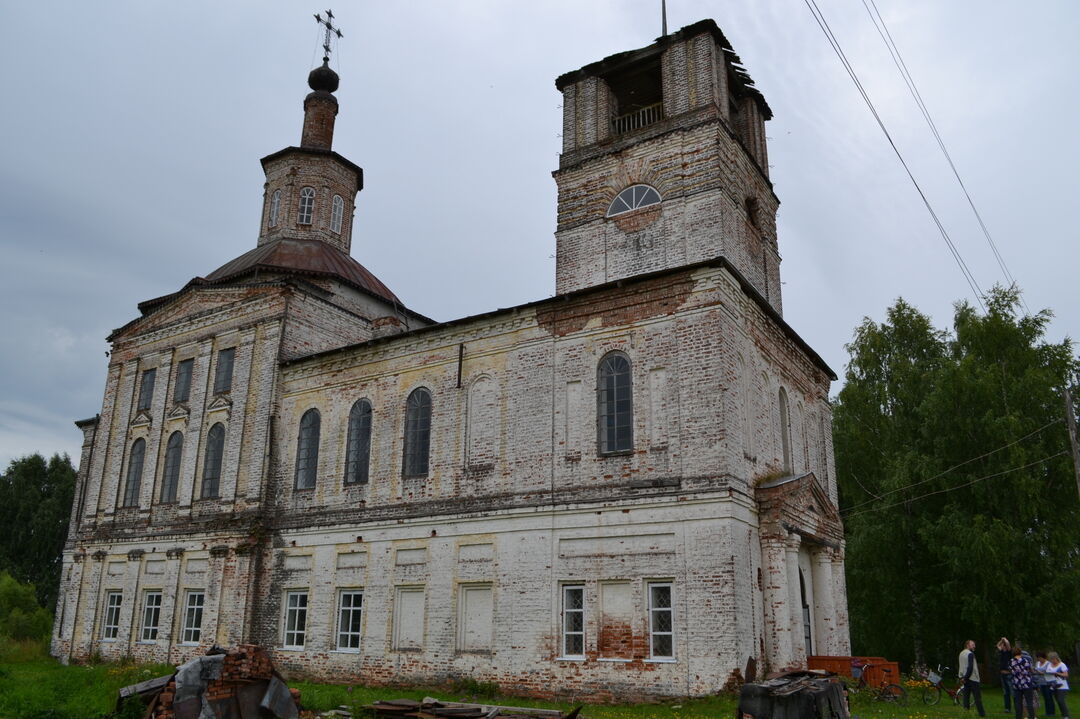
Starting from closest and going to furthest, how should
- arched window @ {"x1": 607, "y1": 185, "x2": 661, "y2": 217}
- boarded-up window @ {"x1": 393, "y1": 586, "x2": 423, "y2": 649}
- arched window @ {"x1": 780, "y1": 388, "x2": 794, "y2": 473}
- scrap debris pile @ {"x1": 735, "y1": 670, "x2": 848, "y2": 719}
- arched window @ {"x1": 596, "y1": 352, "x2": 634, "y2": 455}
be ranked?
scrap debris pile @ {"x1": 735, "y1": 670, "x2": 848, "y2": 719}
arched window @ {"x1": 596, "y1": 352, "x2": 634, "y2": 455}
boarded-up window @ {"x1": 393, "y1": 586, "x2": 423, "y2": 649}
arched window @ {"x1": 780, "y1": 388, "x2": 794, "y2": 473}
arched window @ {"x1": 607, "y1": 185, "x2": 661, "y2": 217}

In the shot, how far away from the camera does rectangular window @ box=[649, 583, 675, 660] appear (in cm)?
1412

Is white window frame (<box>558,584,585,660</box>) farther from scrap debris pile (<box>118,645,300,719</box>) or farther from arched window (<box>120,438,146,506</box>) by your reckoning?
arched window (<box>120,438,146,506</box>)

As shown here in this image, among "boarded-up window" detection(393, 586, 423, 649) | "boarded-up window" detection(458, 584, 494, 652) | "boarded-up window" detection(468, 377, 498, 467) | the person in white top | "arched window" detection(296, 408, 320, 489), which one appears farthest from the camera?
"arched window" detection(296, 408, 320, 489)

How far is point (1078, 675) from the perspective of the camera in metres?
33.7

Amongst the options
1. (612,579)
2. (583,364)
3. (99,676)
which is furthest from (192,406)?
(612,579)

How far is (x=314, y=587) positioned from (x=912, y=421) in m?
18.7

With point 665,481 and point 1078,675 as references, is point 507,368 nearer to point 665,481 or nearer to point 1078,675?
point 665,481

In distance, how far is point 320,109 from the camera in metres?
28.5

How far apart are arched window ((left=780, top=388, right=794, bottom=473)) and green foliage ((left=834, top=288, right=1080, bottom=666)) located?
7.20 m

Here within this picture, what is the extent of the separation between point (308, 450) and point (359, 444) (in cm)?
170

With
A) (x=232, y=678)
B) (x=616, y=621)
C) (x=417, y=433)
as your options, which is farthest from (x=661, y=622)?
(x=417, y=433)

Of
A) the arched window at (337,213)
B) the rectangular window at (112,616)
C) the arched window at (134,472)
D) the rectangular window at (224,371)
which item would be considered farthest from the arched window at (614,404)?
the rectangular window at (112,616)

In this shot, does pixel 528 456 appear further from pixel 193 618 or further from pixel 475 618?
pixel 193 618

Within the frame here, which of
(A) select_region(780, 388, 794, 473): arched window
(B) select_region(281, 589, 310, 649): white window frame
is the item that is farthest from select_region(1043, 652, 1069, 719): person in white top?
(B) select_region(281, 589, 310, 649): white window frame
